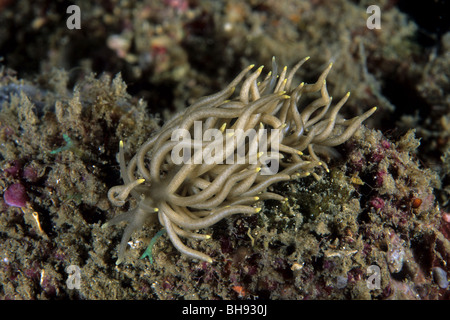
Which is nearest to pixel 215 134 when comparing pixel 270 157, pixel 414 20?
pixel 270 157

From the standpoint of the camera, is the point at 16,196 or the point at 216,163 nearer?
the point at 216,163

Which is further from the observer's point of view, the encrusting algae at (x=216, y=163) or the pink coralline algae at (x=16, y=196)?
the pink coralline algae at (x=16, y=196)

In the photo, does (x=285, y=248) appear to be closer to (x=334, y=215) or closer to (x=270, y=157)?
(x=334, y=215)

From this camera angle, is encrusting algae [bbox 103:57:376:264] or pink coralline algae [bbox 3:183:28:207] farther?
pink coralline algae [bbox 3:183:28:207]

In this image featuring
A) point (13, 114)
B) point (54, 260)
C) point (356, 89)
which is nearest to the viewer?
point (54, 260)
